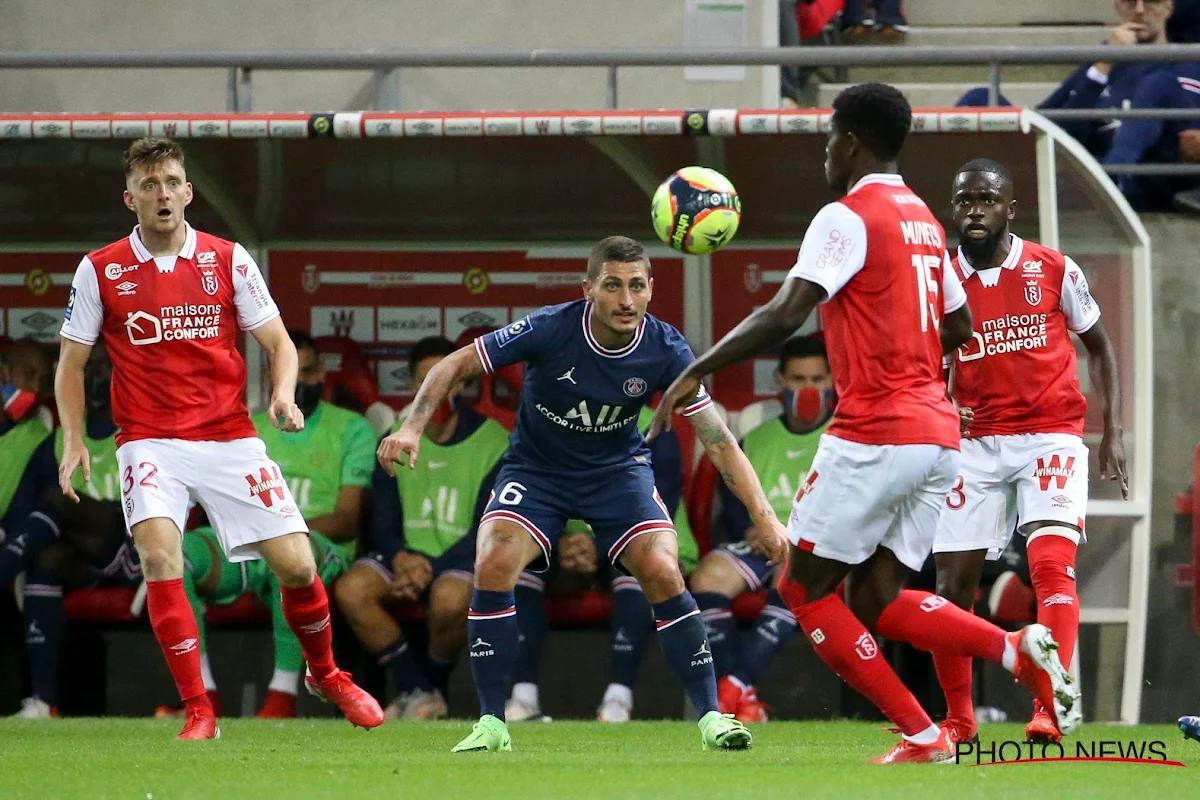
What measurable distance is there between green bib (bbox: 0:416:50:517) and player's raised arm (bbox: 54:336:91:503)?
8.25 feet

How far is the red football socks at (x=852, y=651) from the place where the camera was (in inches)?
209

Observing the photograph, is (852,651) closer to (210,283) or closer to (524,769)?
(524,769)

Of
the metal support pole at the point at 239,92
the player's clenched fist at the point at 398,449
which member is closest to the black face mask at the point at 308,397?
the metal support pole at the point at 239,92

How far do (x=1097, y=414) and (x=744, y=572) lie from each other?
1.75m

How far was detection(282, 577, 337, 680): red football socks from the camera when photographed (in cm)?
693

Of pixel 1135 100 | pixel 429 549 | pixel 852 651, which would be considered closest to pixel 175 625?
pixel 429 549

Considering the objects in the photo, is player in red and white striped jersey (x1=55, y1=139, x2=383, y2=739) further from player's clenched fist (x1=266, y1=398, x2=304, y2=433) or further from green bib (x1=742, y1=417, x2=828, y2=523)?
green bib (x1=742, y1=417, x2=828, y2=523)

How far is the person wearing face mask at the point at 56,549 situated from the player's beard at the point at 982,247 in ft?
13.8

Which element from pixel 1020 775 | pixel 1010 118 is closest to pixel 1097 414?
pixel 1010 118

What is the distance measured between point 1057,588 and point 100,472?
4.94 meters

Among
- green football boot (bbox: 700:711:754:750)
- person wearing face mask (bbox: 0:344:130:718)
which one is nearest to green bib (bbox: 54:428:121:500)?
person wearing face mask (bbox: 0:344:130:718)

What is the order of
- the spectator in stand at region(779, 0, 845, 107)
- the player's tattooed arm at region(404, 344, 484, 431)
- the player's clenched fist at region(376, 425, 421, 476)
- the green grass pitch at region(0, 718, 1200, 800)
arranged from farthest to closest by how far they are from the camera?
the spectator in stand at region(779, 0, 845, 107) → the player's tattooed arm at region(404, 344, 484, 431) → the player's clenched fist at region(376, 425, 421, 476) → the green grass pitch at region(0, 718, 1200, 800)

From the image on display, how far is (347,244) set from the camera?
977 cm

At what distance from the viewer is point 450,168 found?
8758 millimetres
